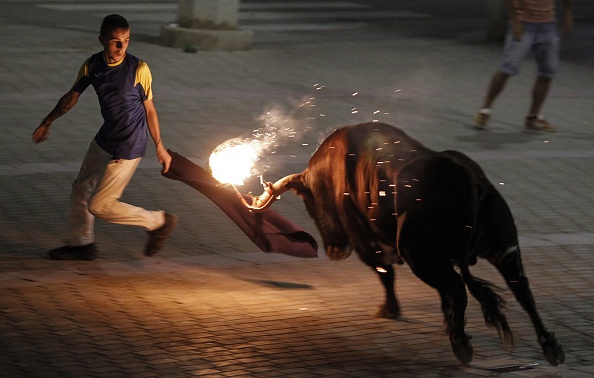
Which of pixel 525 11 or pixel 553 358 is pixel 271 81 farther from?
pixel 553 358

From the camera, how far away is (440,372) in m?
6.27

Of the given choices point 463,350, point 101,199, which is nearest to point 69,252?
point 101,199

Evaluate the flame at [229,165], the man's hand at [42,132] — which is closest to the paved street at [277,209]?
the flame at [229,165]

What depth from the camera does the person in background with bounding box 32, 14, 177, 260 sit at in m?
7.77

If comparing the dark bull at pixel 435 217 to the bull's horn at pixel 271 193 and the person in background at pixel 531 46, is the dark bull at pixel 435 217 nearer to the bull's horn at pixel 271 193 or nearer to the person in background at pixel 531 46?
the bull's horn at pixel 271 193

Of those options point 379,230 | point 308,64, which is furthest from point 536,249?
point 308,64

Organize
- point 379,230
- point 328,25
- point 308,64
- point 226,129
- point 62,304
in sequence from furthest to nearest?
point 328,25 → point 308,64 → point 226,129 → point 62,304 → point 379,230

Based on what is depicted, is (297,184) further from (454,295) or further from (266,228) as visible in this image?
(454,295)

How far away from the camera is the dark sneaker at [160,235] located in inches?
Answer: 324

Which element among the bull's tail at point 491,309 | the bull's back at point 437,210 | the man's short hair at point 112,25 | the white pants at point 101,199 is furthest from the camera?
the white pants at point 101,199

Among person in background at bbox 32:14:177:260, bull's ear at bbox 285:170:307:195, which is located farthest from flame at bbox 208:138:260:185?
bull's ear at bbox 285:170:307:195

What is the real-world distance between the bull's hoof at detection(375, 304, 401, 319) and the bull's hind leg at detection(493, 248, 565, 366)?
3.11 ft

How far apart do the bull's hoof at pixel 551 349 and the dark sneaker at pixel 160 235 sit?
2938 mm

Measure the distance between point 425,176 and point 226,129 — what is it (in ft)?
21.3
